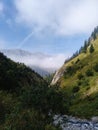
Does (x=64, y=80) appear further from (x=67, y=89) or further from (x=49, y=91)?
(x=49, y=91)

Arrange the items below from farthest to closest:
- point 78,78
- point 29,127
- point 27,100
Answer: point 78,78
point 27,100
point 29,127

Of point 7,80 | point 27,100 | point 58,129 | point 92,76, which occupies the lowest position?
point 58,129

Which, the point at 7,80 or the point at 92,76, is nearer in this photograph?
the point at 7,80

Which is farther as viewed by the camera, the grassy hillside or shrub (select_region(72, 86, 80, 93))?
shrub (select_region(72, 86, 80, 93))

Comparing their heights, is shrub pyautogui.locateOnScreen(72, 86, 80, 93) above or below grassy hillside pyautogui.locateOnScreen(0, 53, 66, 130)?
above

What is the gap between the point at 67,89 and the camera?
412ft

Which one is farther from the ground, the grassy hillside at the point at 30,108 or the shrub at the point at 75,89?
the shrub at the point at 75,89

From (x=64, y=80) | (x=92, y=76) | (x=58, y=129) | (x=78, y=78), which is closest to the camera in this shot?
(x=58, y=129)

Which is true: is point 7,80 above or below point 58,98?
above

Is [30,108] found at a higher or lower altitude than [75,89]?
lower

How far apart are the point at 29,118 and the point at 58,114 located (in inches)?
604

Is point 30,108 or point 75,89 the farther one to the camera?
point 75,89

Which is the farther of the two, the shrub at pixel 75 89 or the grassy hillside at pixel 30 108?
the shrub at pixel 75 89

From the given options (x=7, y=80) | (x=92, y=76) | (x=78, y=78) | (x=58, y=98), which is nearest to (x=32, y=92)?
(x=58, y=98)
